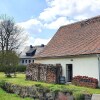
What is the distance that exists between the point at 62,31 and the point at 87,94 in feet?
63.1

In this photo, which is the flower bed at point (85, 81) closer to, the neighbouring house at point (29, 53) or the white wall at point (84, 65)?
the white wall at point (84, 65)

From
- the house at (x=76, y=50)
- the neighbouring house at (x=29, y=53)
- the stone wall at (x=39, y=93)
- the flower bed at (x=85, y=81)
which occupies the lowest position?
the stone wall at (x=39, y=93)

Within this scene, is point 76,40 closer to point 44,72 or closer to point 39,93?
point 44,72

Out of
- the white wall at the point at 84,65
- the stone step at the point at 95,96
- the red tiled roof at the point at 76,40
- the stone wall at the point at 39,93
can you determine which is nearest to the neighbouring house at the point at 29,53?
the red tiled roof at the point at 76,40

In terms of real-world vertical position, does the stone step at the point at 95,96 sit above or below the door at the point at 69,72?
below

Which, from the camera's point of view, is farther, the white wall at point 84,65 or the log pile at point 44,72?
the log pile at point 44,72

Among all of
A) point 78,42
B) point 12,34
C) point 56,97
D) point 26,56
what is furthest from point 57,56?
point 26,56

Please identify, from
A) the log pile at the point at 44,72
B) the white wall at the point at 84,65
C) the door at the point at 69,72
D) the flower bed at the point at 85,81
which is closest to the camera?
the flower bed at the point at 85,81

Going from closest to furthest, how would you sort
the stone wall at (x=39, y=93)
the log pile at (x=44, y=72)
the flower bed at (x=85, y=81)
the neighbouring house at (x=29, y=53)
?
1. the stone wall at (x=39, y=93)
2. the flower bed at (x=85, y=81)
3. the log pile at (x=44, y=72)
4. the neighbouring house at (x=29, y=53)

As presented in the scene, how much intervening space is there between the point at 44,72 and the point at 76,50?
13.3ft

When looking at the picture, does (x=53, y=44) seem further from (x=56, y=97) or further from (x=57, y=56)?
(x=56, y=97)

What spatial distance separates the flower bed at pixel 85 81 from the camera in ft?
82.0

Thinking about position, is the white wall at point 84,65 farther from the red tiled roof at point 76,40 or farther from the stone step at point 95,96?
the stone step at point 95,96

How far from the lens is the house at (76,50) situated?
2658cm
